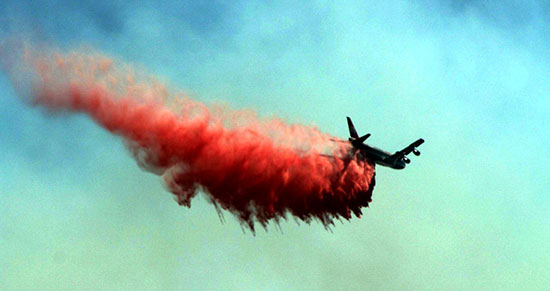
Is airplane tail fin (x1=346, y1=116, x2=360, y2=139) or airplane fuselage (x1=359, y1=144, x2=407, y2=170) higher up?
airplane tail fin (x1=346, y1=116, x2=360, y2=139)

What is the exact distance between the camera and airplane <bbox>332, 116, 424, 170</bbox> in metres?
63.5

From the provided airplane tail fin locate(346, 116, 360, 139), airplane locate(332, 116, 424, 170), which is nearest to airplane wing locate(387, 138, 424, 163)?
airplane locate(332, 116, 424, 170)

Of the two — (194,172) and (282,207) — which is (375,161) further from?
(194,172)

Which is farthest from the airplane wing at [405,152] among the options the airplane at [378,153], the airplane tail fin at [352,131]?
the airplane tail fin at [352,131]

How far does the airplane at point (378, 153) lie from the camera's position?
2501 inches

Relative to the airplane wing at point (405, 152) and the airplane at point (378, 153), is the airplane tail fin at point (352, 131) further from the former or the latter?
the airplane wing at point (405, 152)

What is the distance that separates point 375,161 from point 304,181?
29.0 feet

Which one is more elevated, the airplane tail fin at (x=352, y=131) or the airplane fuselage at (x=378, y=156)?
the airplane tail fin at (x=352, y=131)

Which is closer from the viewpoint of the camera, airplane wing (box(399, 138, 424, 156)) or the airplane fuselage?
the airplane fuselage

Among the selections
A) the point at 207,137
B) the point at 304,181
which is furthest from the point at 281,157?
the point at 207,137

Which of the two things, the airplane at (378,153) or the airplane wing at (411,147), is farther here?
the airplane wing at (411,147)

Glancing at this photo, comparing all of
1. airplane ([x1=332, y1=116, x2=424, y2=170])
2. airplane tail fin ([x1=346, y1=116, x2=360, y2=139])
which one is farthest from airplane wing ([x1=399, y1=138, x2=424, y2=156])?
airplane tail fin ([x1=346, y1=116, x2=360, y2=139])

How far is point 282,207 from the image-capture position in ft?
193

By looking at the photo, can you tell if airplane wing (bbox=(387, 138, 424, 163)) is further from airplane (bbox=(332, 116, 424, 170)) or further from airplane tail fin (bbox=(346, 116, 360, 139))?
airplane tail fin (bbox=(346, 116, 360, 139))
